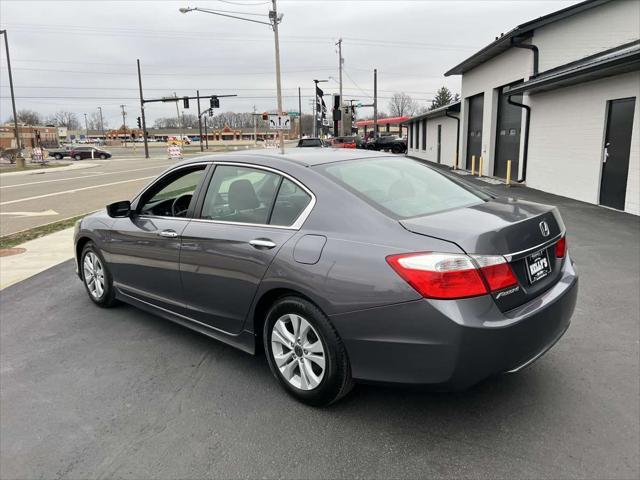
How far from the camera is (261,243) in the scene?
3.24 meters

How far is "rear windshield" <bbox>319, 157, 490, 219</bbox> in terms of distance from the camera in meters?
3.15

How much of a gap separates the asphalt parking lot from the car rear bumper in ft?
1.37

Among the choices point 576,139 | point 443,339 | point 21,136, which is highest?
point 21,136

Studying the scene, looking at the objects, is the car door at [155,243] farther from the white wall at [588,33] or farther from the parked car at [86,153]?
the parked car at [86,153]

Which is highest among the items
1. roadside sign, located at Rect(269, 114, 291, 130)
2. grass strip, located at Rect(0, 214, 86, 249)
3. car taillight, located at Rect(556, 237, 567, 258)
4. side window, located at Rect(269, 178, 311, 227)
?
roadside sign, located at Rect(269, 114, 291, 130)

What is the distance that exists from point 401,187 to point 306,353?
1318mm

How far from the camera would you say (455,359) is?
2.52 metres

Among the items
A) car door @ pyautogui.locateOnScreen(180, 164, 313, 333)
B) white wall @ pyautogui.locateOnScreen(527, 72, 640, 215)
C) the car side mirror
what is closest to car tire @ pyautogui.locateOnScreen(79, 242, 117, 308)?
the car side mirror

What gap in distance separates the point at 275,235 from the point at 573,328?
2.88m

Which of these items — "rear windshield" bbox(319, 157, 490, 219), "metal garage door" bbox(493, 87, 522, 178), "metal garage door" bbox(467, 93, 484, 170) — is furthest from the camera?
"metal garage door" bbox(467, 93, 484, 170)

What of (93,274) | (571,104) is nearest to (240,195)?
(93,274)

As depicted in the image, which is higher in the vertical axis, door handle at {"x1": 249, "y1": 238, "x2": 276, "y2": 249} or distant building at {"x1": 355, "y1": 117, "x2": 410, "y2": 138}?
distant building at {"x1": 355, "y1": 117, "x2": 410, "y2": 138}

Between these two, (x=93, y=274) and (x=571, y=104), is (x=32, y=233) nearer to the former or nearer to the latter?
(x=93, y=274)

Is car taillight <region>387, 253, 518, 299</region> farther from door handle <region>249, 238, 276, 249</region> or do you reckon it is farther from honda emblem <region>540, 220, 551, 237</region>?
door handle <region>249, 238, 276, 249</region>
